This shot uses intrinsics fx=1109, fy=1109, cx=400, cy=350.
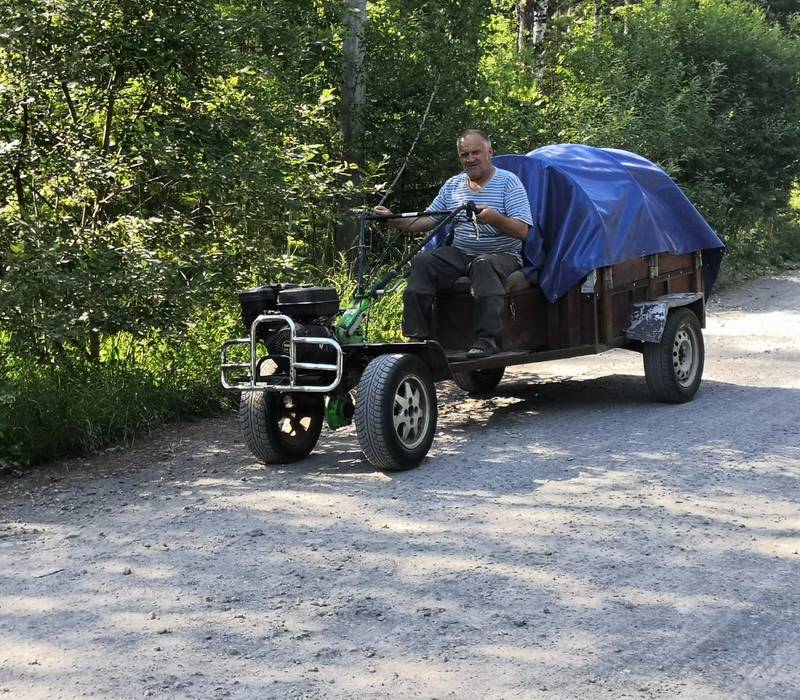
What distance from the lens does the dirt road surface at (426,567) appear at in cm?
391

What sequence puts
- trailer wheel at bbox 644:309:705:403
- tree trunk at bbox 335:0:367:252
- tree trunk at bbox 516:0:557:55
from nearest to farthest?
trailer wheel at bbox 644:309:705:403 < tree trunk at bbox 335:0:367:252 < tree trunk at bbox 516:0:557:55

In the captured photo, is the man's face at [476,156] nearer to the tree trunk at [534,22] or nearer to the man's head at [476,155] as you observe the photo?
the man's head at [476,155]

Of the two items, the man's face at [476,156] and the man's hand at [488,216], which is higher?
the man's face at [476,156]

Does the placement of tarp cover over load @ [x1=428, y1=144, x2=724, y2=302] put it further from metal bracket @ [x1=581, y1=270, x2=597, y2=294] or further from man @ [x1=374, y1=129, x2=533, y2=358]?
man @ [x1=374, y1=129, x2=533, y2=358]

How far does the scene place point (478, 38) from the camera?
14.4 m

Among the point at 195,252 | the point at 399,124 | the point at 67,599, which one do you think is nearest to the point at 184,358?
the point at 195,252

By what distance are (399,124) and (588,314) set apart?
6.44 metres

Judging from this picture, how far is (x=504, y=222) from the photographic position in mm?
7961

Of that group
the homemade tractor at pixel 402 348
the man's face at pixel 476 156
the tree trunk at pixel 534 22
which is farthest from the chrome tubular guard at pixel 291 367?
the tree trunk at pixel 534 22

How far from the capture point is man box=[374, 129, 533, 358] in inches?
310

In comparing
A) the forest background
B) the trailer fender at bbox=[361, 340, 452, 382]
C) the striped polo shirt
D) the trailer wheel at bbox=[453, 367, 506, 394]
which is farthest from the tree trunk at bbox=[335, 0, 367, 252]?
the trailer fender at bbox=[361, 340, 452, 382]

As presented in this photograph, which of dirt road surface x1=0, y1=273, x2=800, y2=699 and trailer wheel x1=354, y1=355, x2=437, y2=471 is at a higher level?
trailer wheel x1=354, y1=355, x2=437, y2=471

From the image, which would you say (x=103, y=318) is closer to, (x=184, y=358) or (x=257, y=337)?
(x=257, y=337)

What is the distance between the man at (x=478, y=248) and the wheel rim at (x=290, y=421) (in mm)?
1020
